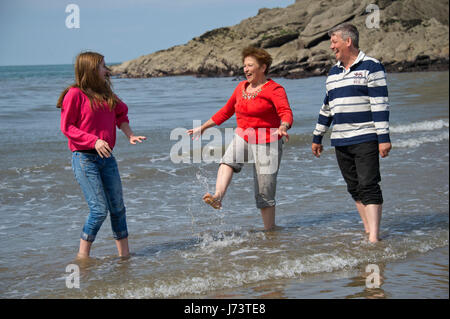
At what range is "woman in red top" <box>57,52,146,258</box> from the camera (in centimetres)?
487

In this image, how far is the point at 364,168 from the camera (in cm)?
544

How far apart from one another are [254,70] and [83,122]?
70.9 inches

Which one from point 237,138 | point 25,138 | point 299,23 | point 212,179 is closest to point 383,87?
point 237,138

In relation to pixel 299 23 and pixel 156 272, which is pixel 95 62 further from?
pixel 299 23

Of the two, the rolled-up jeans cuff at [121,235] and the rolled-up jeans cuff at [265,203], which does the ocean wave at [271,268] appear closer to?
A: the rolled-up jeans cuff at [265,203]

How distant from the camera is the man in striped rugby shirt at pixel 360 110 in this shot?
17.1 ft

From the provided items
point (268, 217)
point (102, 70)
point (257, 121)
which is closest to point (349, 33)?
point (257, 121)

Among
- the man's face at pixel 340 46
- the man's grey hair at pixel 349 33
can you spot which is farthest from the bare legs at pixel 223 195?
the man's grey hair at pixel 349 33

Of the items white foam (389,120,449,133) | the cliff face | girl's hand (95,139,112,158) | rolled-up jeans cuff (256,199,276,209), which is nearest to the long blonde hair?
girl's hand (95,139,112,158)

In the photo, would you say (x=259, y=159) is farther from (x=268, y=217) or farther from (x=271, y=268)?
(x=271, y=268)

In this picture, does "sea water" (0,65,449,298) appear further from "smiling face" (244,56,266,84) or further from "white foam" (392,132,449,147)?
"smiling face" (244,56,266,84)

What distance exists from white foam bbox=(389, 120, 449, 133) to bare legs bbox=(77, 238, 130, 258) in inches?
417

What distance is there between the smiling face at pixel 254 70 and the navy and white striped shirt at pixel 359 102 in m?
0.68

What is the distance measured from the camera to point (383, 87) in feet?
17.1
